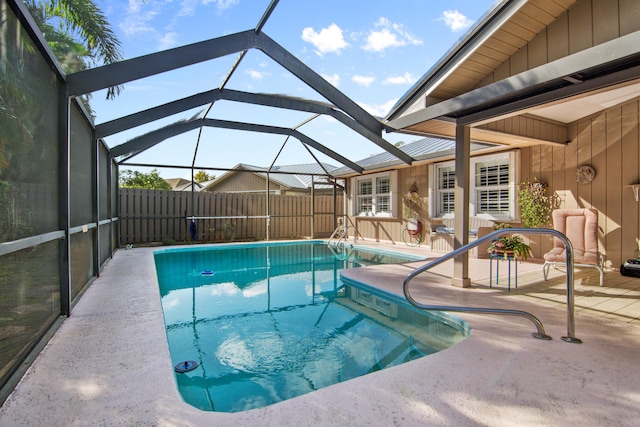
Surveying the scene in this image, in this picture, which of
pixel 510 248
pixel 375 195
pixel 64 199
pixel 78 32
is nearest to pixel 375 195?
pixel 375 195

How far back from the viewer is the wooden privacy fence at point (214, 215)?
1090cm

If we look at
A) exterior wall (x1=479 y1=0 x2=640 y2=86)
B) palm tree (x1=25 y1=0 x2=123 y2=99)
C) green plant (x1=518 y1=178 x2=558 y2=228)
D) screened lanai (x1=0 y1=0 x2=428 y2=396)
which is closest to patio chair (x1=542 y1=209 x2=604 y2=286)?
green plant (x1=518 y1=178 x2=558 y2=228)

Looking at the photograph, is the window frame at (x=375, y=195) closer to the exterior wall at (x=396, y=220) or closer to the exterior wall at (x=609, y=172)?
the exterior wall at (x=396, y=220)

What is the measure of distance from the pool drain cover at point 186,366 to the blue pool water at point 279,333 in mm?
47

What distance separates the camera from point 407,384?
2.21 meters

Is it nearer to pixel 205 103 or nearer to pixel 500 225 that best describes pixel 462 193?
pixel 500 225

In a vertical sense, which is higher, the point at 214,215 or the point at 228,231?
the point at 214,215

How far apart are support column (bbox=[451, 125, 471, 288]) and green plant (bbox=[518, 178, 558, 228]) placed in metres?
3.10

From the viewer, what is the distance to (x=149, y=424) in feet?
5.84

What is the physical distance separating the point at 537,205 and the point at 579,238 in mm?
1448

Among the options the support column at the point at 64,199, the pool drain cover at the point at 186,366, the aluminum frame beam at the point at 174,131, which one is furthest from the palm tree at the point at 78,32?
the pool drain cover at the point at 186,366

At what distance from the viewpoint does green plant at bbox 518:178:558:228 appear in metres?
6.94

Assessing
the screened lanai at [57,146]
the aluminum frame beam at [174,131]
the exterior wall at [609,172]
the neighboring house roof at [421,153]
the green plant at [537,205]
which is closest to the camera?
the screened lanai at [57,146]

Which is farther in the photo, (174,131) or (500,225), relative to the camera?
(174,131)
